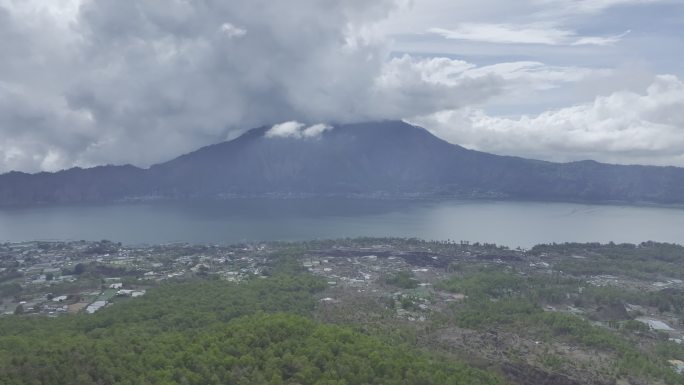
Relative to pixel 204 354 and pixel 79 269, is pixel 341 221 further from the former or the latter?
pixel 204 354

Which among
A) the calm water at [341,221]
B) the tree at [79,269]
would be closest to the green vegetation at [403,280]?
the tree at [79,269]

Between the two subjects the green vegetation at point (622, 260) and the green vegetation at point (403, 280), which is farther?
the green vegetation at point (622, 260)

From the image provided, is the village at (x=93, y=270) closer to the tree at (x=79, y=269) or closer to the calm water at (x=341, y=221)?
the tree at (x=79, y=269)

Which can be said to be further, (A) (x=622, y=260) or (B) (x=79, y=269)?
(A) (x=622, y=260)

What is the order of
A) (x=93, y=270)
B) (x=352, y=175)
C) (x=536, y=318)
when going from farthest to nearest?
(x=352, y=175) → (x=93, y=270) → (x=536, y=318)

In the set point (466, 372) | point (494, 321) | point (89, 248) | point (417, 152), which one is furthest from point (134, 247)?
point (417, 152)

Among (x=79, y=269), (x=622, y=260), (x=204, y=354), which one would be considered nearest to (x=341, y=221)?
(x=622, y=260)
